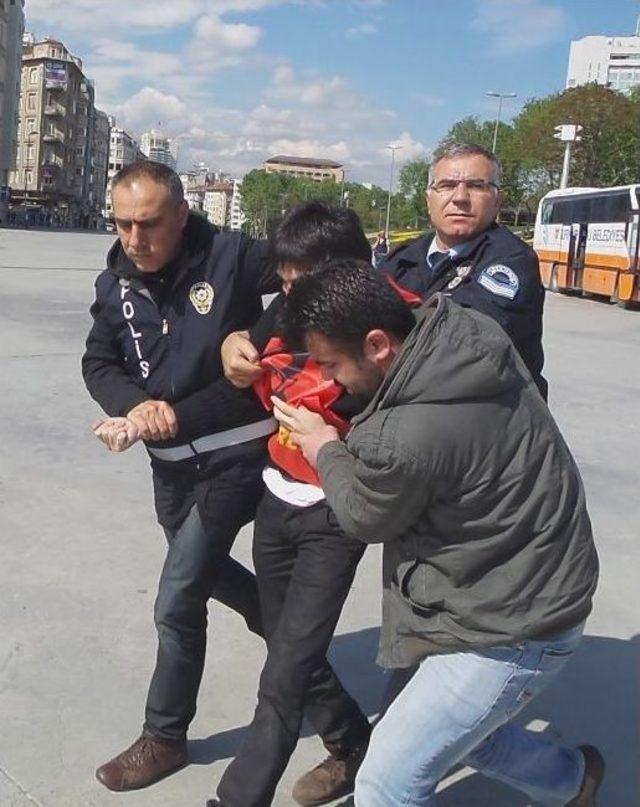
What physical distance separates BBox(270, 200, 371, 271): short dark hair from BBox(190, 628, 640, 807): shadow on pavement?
157cm

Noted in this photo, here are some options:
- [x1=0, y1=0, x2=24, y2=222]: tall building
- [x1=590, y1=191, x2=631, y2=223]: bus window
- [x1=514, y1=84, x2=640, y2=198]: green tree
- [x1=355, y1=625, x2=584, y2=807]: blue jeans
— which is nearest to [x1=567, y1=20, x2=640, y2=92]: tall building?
[x1=0, y1=0, x2=24, y2=222]: tall building

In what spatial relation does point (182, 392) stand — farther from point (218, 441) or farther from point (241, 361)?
point (241, 361)

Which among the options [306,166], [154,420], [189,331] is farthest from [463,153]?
[306,166]

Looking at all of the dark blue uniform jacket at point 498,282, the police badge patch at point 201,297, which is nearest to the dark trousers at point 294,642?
the police badge patch at point 201,297

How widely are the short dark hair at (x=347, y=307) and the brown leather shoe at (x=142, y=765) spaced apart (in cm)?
150

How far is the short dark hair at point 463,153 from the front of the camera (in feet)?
Result: 9.23

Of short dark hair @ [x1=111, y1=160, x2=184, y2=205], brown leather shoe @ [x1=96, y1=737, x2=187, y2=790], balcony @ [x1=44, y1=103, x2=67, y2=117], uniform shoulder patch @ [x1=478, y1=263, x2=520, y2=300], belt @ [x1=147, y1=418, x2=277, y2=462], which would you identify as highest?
balcony @ [x1=44, y1=103, x2=67, y2=117]

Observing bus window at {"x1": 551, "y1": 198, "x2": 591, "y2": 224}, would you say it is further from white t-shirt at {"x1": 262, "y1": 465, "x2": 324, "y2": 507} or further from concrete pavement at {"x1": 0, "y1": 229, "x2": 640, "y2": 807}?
white t-shirt at {"x1": 262, "y1": 465, "x2": 324, "y2": 507}

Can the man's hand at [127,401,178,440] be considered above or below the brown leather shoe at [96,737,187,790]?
above

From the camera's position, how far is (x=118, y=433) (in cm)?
254

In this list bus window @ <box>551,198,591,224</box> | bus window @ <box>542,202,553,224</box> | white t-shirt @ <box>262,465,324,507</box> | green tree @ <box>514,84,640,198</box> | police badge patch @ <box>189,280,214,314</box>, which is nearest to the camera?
white t-shirt @ <box>262,465,324,507</box>

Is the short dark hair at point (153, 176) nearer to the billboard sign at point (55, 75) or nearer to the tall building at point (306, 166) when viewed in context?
the billboard sign at point (55, 75)

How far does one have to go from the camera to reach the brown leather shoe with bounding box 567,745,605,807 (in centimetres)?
251

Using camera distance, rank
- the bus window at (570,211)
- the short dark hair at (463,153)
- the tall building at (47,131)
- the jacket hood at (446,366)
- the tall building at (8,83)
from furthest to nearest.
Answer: the tall building at (47,131), the tall building at (8,83), the bus window at (570,211), the short dark hair at (463,153), the jacket hood at (446,366)
